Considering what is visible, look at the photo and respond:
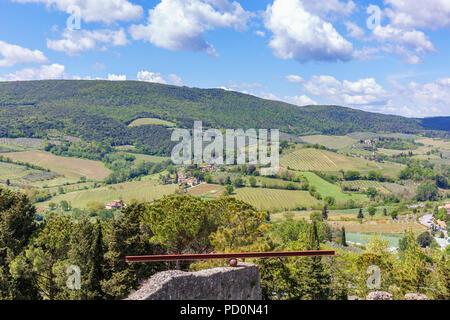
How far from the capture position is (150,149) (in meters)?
190

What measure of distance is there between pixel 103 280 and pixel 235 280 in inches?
277

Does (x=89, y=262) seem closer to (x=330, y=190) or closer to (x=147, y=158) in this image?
(x=330, y=190)

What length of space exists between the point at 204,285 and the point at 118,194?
339ft

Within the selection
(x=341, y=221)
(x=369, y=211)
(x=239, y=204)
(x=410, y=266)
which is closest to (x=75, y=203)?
(x=341, y=221)

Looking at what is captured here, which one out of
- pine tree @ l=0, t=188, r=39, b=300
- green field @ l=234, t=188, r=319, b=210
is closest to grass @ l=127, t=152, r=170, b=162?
green field @ l=234, t=188, r=319, b=210

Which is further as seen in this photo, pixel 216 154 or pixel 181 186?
pixel 216 154

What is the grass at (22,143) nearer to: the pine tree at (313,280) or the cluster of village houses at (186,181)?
the cluster of village houses at (186,181)

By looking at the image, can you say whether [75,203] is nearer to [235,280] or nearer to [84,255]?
[84,255]

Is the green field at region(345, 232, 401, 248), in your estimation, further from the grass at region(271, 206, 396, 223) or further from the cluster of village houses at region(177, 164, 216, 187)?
the cluster of village houses at region(177, 164, 216, 187)

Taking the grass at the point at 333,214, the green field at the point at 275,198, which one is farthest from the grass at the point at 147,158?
the grass at the point at 333,214

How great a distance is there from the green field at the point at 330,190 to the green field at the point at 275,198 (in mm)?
6722

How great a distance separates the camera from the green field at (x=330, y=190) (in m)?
109

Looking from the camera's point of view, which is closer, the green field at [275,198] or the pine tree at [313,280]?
the pine tree at [313,280]

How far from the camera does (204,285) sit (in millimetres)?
9664
